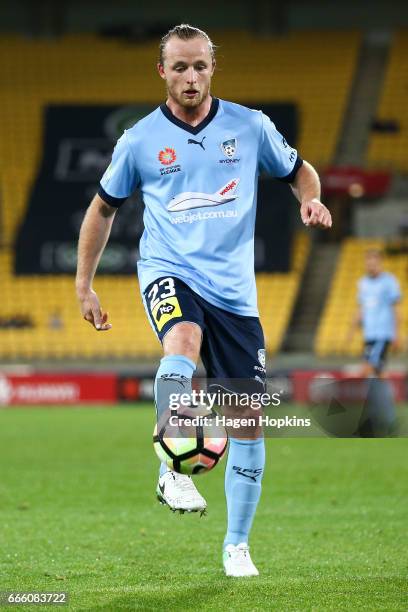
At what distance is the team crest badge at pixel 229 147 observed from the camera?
17.4 feet

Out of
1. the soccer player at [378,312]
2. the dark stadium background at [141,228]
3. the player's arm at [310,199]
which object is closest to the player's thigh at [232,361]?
the player's arm at [310,199]

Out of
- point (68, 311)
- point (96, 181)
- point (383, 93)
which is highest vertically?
point (383, 93)

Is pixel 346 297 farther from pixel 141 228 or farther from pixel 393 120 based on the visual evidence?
pixel 393 120

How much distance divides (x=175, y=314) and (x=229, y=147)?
0.85m

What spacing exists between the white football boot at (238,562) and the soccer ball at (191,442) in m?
0.99

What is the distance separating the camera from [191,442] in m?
4.55

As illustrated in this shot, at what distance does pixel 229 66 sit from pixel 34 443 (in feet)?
52.2

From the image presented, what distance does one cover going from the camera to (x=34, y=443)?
1311cm

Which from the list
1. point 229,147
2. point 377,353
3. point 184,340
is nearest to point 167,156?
point 229,147

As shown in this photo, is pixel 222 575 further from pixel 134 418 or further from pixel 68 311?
pixel 68 311

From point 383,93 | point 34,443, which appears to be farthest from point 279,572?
point 383,93

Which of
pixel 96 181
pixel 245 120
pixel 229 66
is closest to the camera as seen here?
pixel 245 120

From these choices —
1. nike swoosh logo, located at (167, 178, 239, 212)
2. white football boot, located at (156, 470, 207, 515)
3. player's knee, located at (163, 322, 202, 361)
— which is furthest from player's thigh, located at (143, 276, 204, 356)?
white football boot, located at (156, 470, 207, 515)

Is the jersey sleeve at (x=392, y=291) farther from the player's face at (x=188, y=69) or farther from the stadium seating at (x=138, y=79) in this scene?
the player's face at (x=188, y=69)
